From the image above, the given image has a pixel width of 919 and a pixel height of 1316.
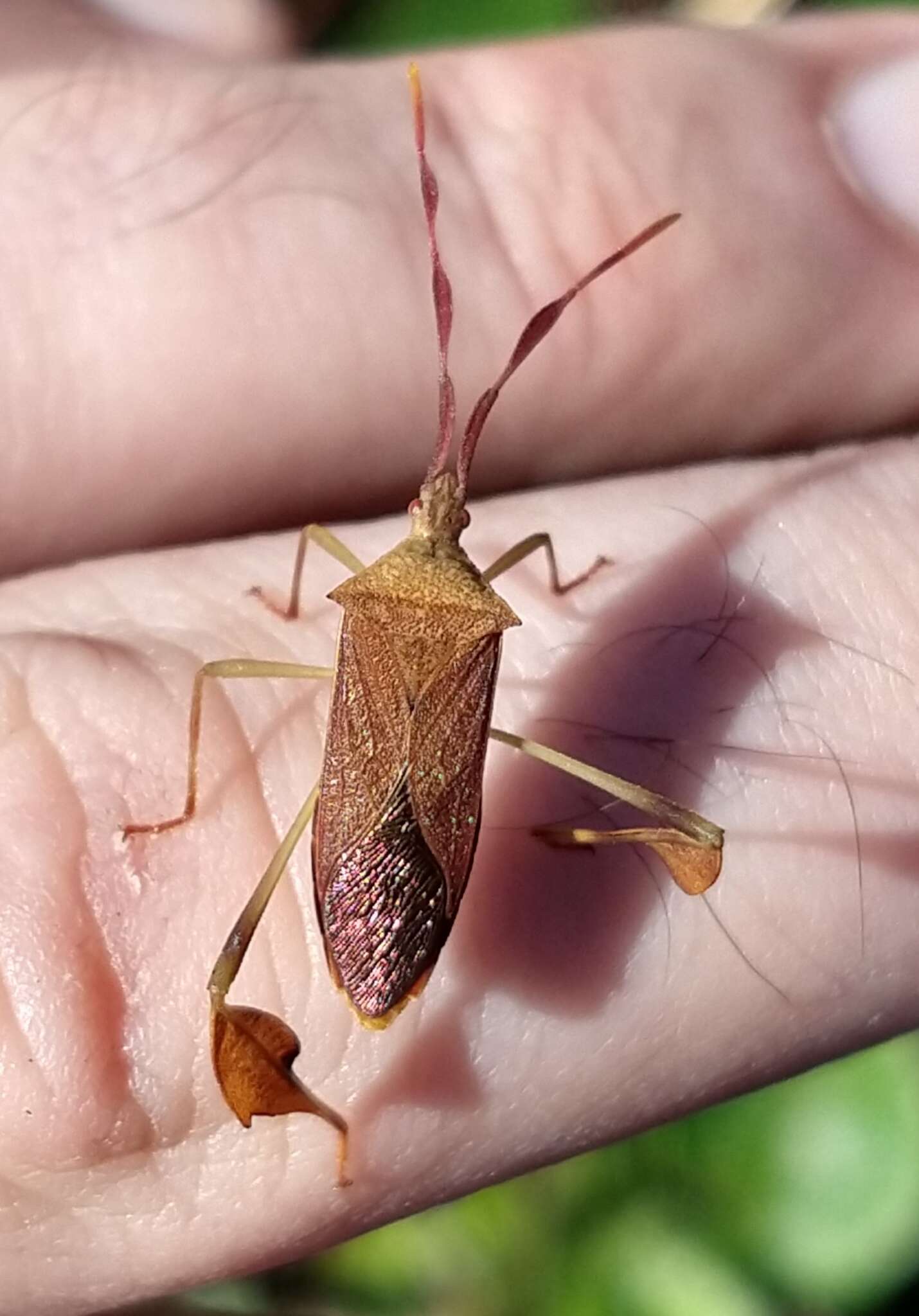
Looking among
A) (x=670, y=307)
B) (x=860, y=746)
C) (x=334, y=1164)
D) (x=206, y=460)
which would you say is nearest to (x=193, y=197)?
(x=206, y=460)

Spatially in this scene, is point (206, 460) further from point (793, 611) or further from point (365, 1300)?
point (365, 1300)

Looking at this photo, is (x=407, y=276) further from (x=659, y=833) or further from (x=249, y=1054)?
(x=249, y=1054)

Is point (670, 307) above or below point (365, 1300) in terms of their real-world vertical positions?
above

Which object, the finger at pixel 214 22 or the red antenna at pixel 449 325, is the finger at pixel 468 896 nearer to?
the red antenna at pixel 449 325

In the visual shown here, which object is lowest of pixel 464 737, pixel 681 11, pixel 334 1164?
pixel 334 1164

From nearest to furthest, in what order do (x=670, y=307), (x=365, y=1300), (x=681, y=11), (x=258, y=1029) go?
(x=258, y=1029)
(x=670, y=307)
(x=365, y=1300)
(x=681, y=11)

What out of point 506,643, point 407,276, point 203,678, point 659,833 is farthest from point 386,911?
point 407,276

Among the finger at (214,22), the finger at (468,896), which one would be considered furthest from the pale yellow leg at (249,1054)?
the finger at (214,22)
